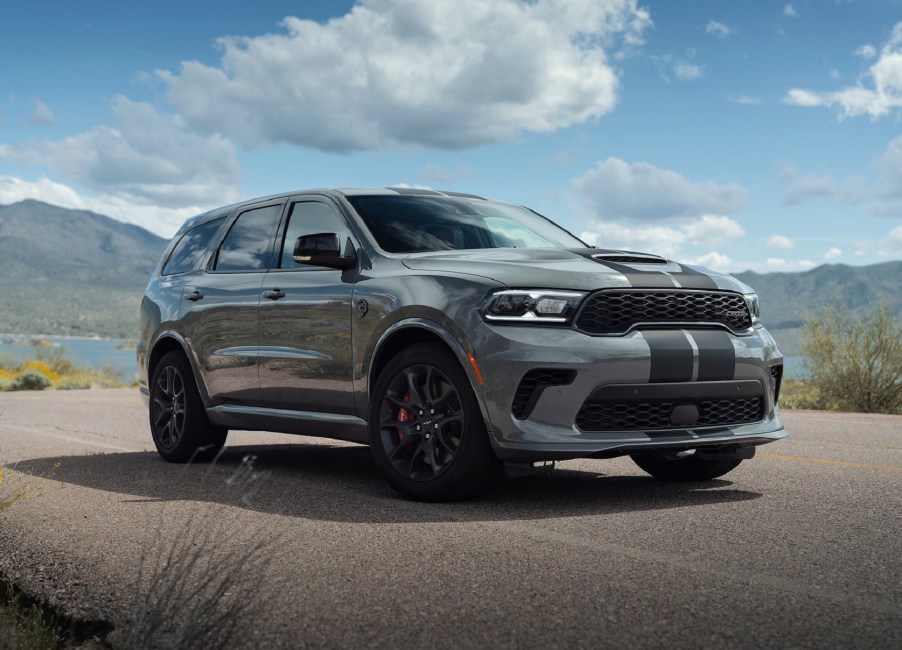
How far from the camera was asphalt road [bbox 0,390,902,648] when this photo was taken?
12.6 feet

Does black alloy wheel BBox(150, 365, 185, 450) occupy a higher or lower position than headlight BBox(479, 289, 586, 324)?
lower

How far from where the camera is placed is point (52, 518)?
20.1 ft

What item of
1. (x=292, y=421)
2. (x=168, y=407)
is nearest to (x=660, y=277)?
(x=292, y=421)

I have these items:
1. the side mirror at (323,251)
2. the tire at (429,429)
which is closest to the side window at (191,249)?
the side mirror at (323,251)

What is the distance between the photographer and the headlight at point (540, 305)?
5.95 m

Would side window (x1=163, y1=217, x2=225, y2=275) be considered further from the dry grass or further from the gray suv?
the dry grass

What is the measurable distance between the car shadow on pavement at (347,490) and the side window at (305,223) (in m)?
1.52

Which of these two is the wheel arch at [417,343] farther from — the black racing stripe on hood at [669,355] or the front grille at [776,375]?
the front grille at [776,375]

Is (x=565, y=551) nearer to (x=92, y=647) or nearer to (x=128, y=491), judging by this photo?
(x=92, y=647)

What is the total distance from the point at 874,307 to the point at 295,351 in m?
14.7

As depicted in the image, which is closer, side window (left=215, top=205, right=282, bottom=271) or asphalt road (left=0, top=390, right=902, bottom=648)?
asphalt road (left=0, top=390, right=902, bottom=648)

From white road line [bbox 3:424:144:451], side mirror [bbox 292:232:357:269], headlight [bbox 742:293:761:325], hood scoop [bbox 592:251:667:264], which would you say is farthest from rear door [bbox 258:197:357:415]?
white road line [bbox 3:424:144:451]

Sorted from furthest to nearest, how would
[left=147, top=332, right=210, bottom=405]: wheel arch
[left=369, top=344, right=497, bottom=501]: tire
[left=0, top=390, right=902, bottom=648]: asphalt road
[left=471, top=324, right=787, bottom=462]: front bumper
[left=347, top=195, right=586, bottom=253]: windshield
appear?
[left=147, top=332, right=210, bottom=405]: wheel arch, [left=347, top=195, right=586, bottom=253]: windshield, [left=369, top=344, right=497, bottom=501]: tire, [left=471, top=324, right=787, bottom=462]: front bumper, [left=0, top=390, right=902, bottom=648]: asphalt road

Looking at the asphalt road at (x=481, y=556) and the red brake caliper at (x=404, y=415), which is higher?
the red brake caliper at (x=404, y=415)
